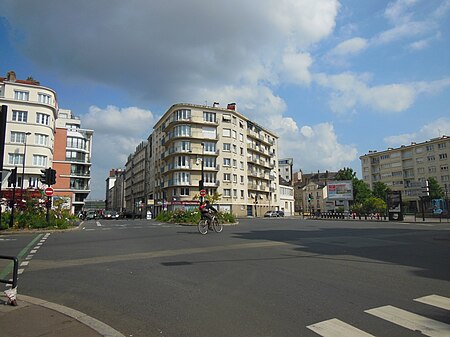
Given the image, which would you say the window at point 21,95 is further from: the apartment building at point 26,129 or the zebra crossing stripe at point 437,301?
the zebra crossing stripe at point 437,301

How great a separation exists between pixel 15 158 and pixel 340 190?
49.4 m

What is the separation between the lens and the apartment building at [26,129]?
170ft

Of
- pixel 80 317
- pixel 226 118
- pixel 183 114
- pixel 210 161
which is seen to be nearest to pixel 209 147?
pixel 210 161

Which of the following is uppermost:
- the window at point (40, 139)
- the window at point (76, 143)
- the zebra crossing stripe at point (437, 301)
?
the window at point (76, 143)

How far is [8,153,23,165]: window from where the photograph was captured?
2024 inches

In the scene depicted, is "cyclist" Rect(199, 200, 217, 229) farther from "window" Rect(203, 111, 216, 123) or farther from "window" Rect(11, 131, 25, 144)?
"window" Rect(203, 111, 216, 123)

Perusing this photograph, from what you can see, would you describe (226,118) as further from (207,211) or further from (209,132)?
(207,211)

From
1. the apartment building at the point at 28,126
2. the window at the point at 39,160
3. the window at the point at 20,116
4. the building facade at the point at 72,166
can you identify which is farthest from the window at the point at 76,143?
the window at the point at 20,116

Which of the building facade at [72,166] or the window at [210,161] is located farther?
the window at [210,161]

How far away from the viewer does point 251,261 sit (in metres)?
9.34

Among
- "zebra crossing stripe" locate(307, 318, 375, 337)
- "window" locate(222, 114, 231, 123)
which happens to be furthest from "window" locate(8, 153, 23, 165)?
"zebra crossing stripe" locate(307, 318, 375, 337)

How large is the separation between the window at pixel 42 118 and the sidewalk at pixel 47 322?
55.4 meters

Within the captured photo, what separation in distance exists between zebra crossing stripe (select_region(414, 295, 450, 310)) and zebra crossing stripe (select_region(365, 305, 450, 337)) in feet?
2.17

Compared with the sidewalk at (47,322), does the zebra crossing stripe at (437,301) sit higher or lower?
lower
